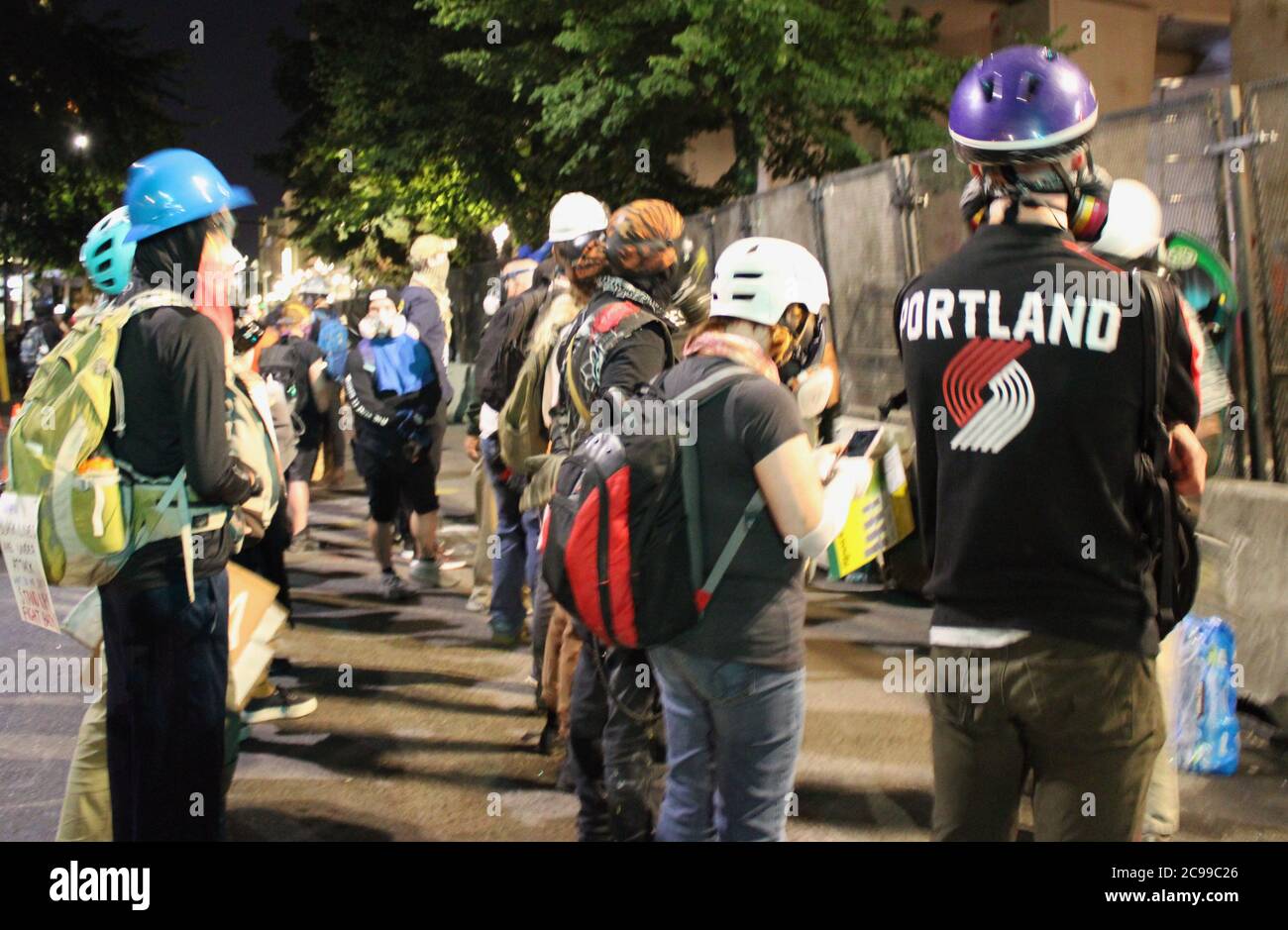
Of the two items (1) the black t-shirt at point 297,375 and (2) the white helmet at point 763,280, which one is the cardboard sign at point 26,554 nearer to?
(2) the white helmet at point 763,280

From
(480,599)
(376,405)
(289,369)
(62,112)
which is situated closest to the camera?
(376,405)

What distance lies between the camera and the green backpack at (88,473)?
130 inches

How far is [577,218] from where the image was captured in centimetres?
518

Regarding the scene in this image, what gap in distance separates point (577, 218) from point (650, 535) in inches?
93.5

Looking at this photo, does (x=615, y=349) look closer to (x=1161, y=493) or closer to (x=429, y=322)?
(x=1161, y=493)

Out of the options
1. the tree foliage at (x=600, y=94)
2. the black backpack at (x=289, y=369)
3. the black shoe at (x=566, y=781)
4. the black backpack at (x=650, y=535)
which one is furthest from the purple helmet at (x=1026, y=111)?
the black backpack at (x=289, y=369)

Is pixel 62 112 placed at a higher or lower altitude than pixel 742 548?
higher

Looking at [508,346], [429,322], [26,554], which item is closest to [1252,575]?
[508,346]

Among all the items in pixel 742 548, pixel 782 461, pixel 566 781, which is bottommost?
pixel 566 781

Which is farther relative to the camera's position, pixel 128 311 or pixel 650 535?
pixel 128 311

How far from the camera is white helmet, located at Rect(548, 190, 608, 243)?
16.9 ft

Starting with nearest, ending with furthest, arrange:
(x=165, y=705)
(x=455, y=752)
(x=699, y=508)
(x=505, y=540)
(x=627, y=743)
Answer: (x=699, y=508)
(x=165, y=705)
(x=627, y=743)
(x=455, y=752)
(x=505, y=540)

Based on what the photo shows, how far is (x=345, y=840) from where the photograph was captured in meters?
4.67
